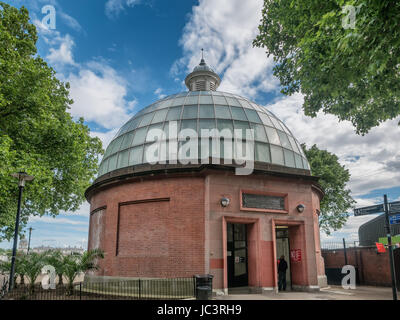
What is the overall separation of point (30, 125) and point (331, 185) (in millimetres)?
25735

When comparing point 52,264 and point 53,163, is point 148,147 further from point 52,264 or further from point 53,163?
point 52,264

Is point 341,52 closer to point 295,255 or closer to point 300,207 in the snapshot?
point 300,207

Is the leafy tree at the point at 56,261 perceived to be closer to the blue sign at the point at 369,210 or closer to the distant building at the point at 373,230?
the blue sign at the point at 369,210

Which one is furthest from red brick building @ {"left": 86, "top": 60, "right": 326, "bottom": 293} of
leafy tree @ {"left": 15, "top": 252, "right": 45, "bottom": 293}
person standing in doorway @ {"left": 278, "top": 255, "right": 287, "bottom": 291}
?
leafy tree @ {"left": 15, "top": 252, "right": 45, "bottom": 293}

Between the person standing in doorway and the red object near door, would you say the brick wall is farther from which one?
the red object near door

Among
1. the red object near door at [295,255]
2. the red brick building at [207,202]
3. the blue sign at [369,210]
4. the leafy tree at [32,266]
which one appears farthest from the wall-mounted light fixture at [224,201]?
the leafy tree at [32,266]

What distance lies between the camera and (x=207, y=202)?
13.7 m

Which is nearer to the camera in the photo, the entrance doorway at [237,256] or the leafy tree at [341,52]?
the leafy tree at [341,52]

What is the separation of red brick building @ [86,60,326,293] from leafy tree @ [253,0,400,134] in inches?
146

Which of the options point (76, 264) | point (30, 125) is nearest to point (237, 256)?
point (76, 264)

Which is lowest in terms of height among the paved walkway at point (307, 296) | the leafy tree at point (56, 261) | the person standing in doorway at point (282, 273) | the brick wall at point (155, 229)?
the paved walkway at point (307, 296)

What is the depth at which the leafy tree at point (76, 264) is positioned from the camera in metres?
14.0

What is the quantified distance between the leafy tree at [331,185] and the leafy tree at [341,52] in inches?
546

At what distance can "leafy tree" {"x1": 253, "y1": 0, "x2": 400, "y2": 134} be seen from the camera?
7523mm
